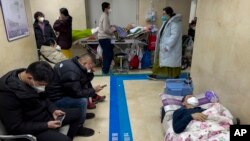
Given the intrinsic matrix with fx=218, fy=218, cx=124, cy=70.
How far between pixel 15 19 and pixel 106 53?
2299 millimetres

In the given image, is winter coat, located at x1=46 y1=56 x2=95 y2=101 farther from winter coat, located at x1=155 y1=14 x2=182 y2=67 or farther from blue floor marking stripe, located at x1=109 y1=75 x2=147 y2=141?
winter coat, located at x1=155 y1=14 x2=182 y2=67

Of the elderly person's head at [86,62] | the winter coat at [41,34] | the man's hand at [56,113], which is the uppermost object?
the winter coat at [41,34]

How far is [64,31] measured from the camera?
4266 mm

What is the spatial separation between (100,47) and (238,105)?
328cm

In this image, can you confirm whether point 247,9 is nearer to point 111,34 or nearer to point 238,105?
point 238,105

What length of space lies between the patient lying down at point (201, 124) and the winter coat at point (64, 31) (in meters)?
2.93

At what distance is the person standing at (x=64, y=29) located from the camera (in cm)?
414

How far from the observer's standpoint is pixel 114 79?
14.4 feet

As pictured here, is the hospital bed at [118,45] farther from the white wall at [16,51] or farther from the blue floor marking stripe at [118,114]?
the white wall at [16,51]

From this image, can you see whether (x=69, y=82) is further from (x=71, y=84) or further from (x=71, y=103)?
(x=71, y=103)

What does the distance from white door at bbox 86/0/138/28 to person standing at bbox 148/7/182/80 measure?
1.51 metres

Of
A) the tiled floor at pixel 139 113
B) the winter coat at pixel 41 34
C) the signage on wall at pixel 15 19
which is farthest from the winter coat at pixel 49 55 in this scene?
the tiled floor at pixel 139 113

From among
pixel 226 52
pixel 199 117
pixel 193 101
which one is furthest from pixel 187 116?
pixel 226 52

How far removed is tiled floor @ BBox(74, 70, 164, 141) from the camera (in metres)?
2.61
